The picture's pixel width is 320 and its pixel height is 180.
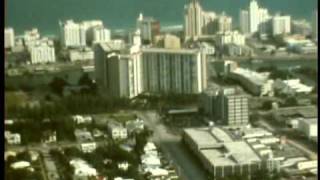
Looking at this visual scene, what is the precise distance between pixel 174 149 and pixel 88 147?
34cm

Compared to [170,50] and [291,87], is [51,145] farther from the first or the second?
[291,87]

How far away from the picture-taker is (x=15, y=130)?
225 cm

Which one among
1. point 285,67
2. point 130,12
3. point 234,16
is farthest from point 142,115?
point 285,67

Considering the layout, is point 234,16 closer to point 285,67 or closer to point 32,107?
point 285,67

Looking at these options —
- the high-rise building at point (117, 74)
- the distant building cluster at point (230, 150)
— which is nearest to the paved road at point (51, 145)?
the high-rise building at point (117, 74)

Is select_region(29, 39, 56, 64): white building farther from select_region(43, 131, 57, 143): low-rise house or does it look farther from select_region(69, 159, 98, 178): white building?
select_region(69, 159, 98, 178): white building

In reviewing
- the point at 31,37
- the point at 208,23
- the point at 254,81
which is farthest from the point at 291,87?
the point at 31,37

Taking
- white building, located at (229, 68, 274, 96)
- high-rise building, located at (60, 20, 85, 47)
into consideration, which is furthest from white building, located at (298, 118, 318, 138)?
high-rise building, located at (60, 20, 85, 47)

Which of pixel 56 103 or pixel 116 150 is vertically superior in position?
pixel 56 103

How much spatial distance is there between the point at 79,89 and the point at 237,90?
0.75 m

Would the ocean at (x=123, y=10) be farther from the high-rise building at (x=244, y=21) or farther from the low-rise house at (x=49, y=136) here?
the low-rise house at (x=49, y=136)

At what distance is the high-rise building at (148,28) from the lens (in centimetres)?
266

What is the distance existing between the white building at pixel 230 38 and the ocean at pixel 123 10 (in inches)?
10.1

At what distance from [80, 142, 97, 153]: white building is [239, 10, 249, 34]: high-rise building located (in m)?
0.83
